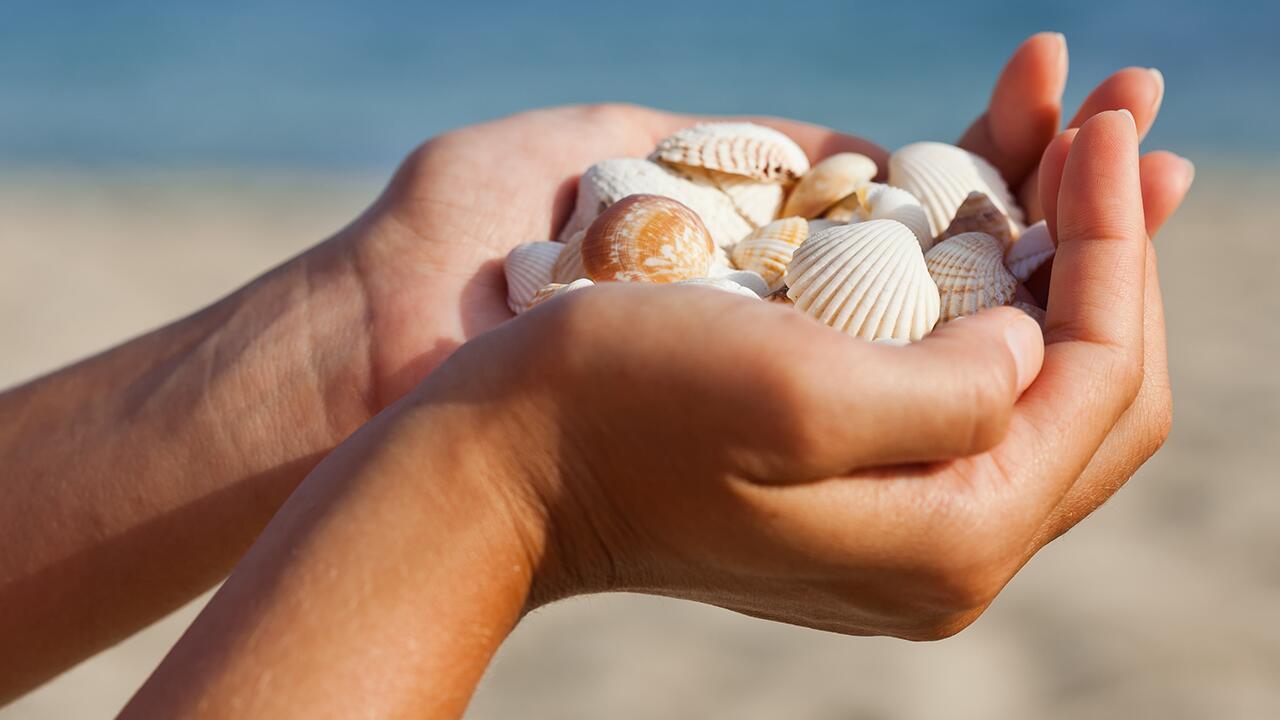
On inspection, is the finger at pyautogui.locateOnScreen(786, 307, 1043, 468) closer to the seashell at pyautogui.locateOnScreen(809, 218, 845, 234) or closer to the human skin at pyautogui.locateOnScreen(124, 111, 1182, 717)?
the human skin at pyautogui.locateOnScreen(124, 111, 1182, 717)

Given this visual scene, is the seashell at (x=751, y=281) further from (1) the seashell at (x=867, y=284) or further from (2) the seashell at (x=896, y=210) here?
(2) the seashell at (x=896, y=210)

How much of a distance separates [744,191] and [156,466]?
1.39m

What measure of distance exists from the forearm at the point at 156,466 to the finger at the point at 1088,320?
127cm

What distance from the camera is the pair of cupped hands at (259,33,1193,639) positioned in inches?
41.3

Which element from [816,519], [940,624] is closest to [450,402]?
[816,519]

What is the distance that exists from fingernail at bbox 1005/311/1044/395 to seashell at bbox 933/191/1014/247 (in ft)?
2.34

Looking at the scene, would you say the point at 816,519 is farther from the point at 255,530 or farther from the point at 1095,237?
the point at 255,530

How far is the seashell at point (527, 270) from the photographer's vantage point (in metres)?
1.92

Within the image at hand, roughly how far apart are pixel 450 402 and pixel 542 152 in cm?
130

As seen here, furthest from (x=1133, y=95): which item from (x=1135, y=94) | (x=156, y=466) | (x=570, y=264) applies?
(x=156, y=466)

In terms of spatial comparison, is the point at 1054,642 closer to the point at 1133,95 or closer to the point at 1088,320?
the point at 1133,95

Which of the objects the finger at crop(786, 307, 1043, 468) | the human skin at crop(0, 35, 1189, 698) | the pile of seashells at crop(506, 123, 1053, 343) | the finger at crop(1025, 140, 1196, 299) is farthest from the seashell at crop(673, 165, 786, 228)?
the finger at crop(786, 307, 1043, 468)

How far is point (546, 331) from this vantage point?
1.12m

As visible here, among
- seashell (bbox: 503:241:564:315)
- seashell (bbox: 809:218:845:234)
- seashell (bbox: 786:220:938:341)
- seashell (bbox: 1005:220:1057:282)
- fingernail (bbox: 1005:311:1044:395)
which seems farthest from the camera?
seashell (bbox: 809:218:845:234)
